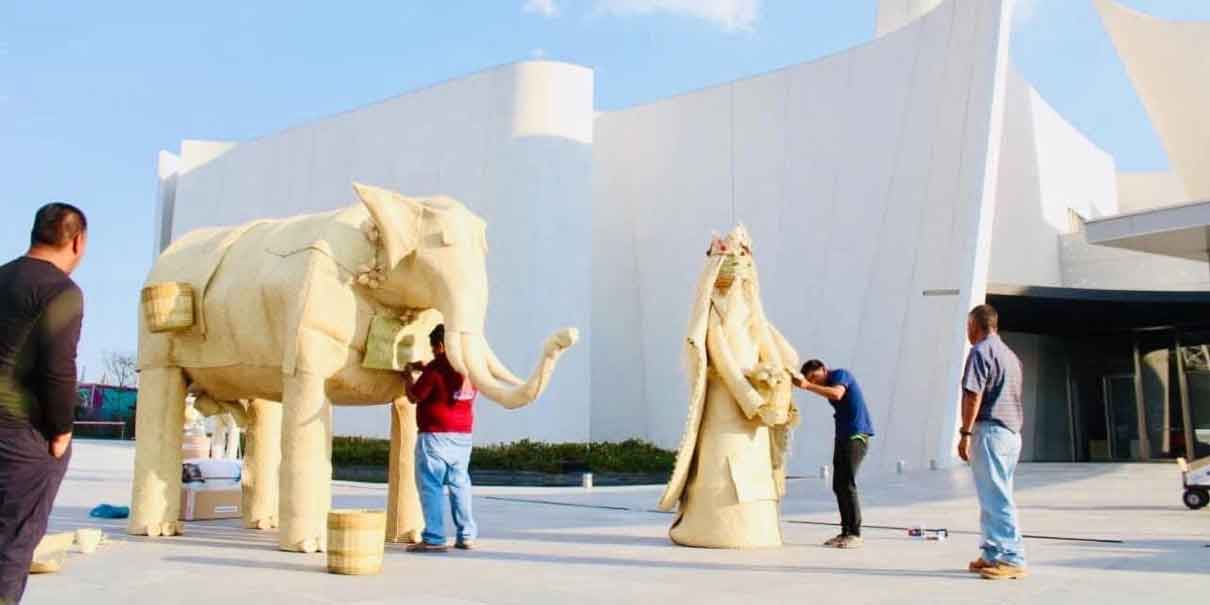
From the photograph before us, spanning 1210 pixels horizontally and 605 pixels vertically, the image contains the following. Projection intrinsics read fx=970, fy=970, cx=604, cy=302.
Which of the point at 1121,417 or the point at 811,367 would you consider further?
the point at 1121,417

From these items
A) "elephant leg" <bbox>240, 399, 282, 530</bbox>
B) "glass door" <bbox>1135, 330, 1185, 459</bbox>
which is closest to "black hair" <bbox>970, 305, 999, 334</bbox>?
"elephant leg" <bbox>240, 399, 282, 530</bbox>

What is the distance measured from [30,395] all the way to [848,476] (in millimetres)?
5377

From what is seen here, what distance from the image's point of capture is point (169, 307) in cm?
704

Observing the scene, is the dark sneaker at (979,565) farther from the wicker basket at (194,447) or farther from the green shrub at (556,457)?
the green shrub at (556,457)

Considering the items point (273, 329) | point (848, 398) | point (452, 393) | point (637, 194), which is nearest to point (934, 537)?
point (848, 398)

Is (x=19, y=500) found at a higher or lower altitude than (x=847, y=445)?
lower

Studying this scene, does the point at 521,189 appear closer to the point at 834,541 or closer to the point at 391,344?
the point at 391,344

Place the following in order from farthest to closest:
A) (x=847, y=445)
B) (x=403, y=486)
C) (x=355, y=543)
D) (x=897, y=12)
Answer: (x=897, y=12)
(x=403, y=486)
(x=847, y=445)
(x=355, y=543)

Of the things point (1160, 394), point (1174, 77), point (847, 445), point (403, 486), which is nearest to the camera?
point (847, 445)

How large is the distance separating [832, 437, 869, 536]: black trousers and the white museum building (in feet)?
34.3

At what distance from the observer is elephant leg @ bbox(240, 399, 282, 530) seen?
8.00 meters

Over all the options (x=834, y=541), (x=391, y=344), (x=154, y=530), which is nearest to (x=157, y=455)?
(x=154, y=530)

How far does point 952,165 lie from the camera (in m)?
17.9

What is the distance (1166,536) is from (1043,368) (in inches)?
770
